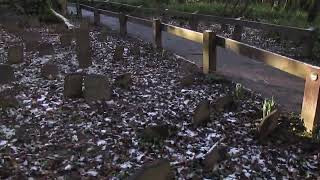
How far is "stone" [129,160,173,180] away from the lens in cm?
317

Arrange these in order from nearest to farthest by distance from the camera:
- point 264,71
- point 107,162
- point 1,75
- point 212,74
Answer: point 107,162 → point 1,75 → point 212,74 → point 264,71

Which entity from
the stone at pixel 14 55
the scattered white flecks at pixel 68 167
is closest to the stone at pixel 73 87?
the scattered white flecks at pixel 68 167

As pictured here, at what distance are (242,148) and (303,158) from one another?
609mm

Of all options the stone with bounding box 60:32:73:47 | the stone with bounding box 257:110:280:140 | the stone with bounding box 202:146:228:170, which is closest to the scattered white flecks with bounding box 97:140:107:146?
the stone with bounding box 202:146:228:170

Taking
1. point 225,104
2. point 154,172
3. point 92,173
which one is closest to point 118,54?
point 225,104

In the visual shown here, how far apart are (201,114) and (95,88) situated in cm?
161

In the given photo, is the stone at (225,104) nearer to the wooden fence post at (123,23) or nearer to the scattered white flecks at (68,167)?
the scattered white flecks at (68,167)

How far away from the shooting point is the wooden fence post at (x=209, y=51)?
721 cm

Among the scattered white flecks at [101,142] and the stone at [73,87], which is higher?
the stone at [73,87]

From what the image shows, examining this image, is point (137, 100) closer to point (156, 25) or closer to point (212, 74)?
point (212, 74)

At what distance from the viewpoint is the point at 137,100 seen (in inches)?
235

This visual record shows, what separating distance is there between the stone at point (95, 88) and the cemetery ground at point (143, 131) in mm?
14

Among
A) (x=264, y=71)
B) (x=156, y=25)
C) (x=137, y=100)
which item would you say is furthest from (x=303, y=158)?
(x=156, y=25)

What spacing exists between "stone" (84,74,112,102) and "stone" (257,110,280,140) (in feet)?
7.38
